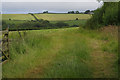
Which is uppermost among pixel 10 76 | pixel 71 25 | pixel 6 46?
pixel 71 25

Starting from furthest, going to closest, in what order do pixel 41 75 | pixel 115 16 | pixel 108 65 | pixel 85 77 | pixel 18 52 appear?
pixel 115 16
pixel 18 52
pixel 108 65
pixel 41 75
pixel 85 77

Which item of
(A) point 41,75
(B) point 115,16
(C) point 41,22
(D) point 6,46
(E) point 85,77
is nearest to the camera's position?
(E) point 85,77

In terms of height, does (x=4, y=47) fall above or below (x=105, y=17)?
below

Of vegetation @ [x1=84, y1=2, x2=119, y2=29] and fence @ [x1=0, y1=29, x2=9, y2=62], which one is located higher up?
vegetation @ [x1=84, y1=2, x2=119, y2=29]

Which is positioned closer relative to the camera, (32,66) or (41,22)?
(32,66)

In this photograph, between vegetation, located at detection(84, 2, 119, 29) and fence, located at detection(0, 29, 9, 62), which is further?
vegetation, located at detection(84, 2, 119, 29)

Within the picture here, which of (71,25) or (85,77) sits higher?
(71,25)

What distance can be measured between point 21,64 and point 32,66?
50 cm

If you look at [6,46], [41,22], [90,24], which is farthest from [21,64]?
[90,24]

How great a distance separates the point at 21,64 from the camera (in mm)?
6164

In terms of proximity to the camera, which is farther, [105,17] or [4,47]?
[105,17]

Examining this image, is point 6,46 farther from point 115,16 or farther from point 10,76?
point 115,16

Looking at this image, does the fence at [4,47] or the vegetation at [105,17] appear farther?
the vegetation at [105,17]

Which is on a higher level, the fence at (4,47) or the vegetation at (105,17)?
the vegetation at (105,17)
